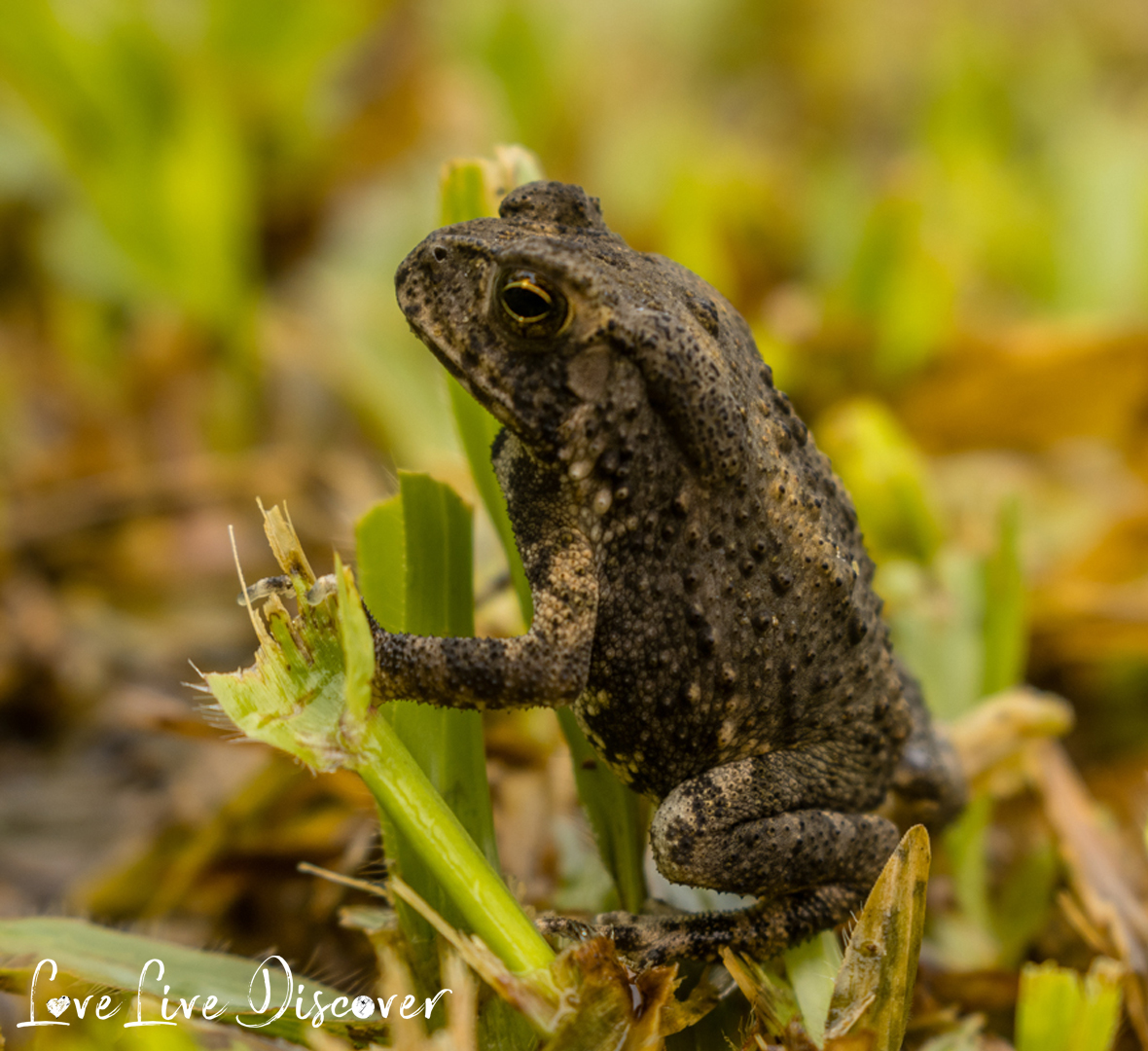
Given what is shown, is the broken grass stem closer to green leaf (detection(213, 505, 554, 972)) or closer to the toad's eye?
green leaf (detection(213, 505, 554, 972))

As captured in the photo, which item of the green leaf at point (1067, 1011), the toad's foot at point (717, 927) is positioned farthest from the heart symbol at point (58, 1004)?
the green leaf at point (1067, 1011)

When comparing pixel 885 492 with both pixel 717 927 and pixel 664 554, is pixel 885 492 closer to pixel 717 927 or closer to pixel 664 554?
pixel 664 554

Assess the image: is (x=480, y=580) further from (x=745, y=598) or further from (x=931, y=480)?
(x=931, y=480)

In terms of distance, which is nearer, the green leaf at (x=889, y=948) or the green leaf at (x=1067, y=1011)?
the green leaf at (x=889, y=948)

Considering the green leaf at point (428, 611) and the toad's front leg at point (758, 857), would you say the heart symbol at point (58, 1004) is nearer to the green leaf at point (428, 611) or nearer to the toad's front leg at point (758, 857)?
the green leaf at point (428, 611)

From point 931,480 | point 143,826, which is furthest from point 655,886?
point 931,480

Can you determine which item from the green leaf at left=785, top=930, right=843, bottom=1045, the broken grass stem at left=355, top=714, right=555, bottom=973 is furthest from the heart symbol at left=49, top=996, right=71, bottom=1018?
the green leaf at left=785, top=930, right=843, bottom=1045
